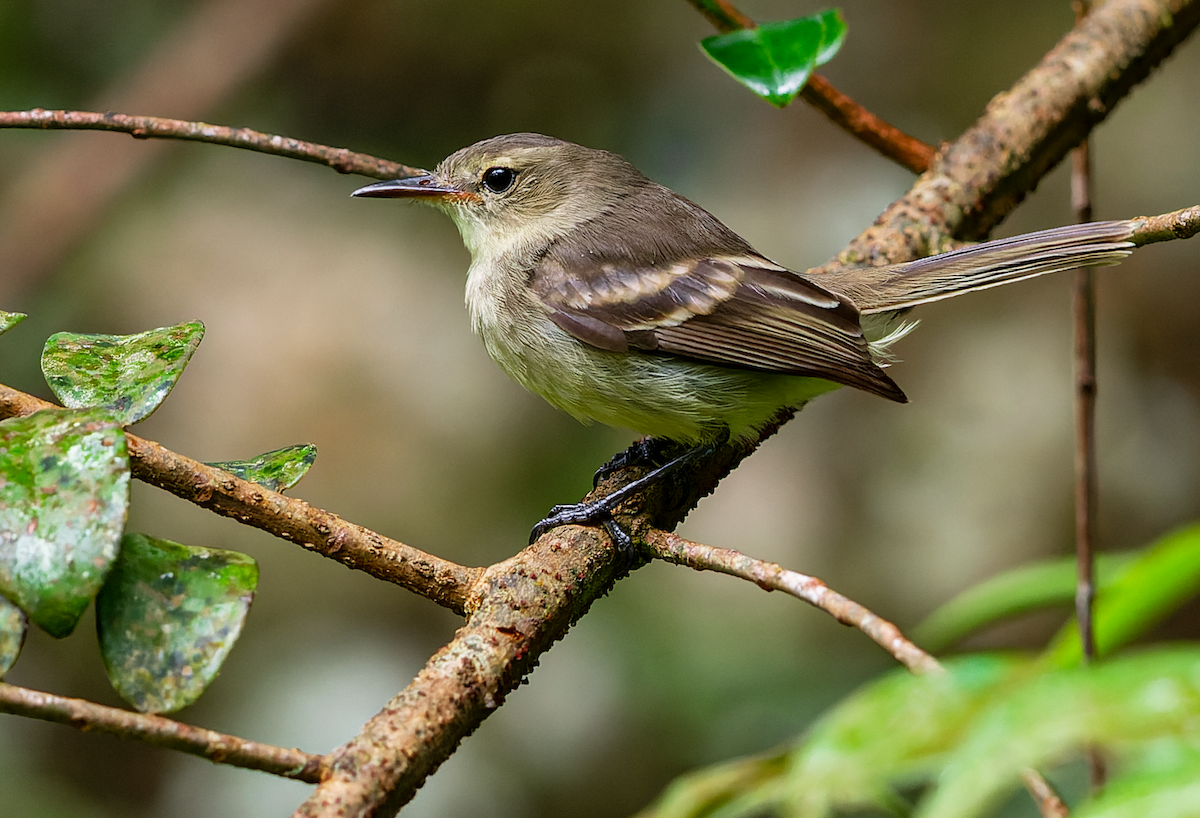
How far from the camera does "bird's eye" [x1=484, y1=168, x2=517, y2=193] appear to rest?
340cm

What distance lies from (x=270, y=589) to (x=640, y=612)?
1.73 metres

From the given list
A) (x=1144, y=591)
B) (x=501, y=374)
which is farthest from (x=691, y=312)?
(x=501, y=374)

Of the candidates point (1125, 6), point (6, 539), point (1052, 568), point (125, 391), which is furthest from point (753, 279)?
point (6, 539)

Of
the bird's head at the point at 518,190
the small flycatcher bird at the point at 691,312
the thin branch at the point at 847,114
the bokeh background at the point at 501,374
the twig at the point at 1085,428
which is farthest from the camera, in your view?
the bokeh background at the point at 501,374

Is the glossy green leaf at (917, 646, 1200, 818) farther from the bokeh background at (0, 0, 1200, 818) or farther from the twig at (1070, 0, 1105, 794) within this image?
the bokeh background at (0, 0, 1200, 818)

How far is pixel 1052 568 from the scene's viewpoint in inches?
114

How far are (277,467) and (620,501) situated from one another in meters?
0.88

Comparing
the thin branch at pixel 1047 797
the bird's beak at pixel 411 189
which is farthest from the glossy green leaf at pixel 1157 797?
the bird's beak at pixel 411 189

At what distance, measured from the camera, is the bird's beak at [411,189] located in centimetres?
298

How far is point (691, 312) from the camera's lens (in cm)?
295

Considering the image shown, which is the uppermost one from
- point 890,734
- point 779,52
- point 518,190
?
point 518,190

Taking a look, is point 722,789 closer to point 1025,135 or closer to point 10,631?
point 10,631

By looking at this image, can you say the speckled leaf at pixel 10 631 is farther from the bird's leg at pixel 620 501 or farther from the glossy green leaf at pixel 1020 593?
the glossy green leaf at pixel 1020 593

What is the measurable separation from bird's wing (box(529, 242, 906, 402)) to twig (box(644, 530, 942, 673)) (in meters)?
1.06
